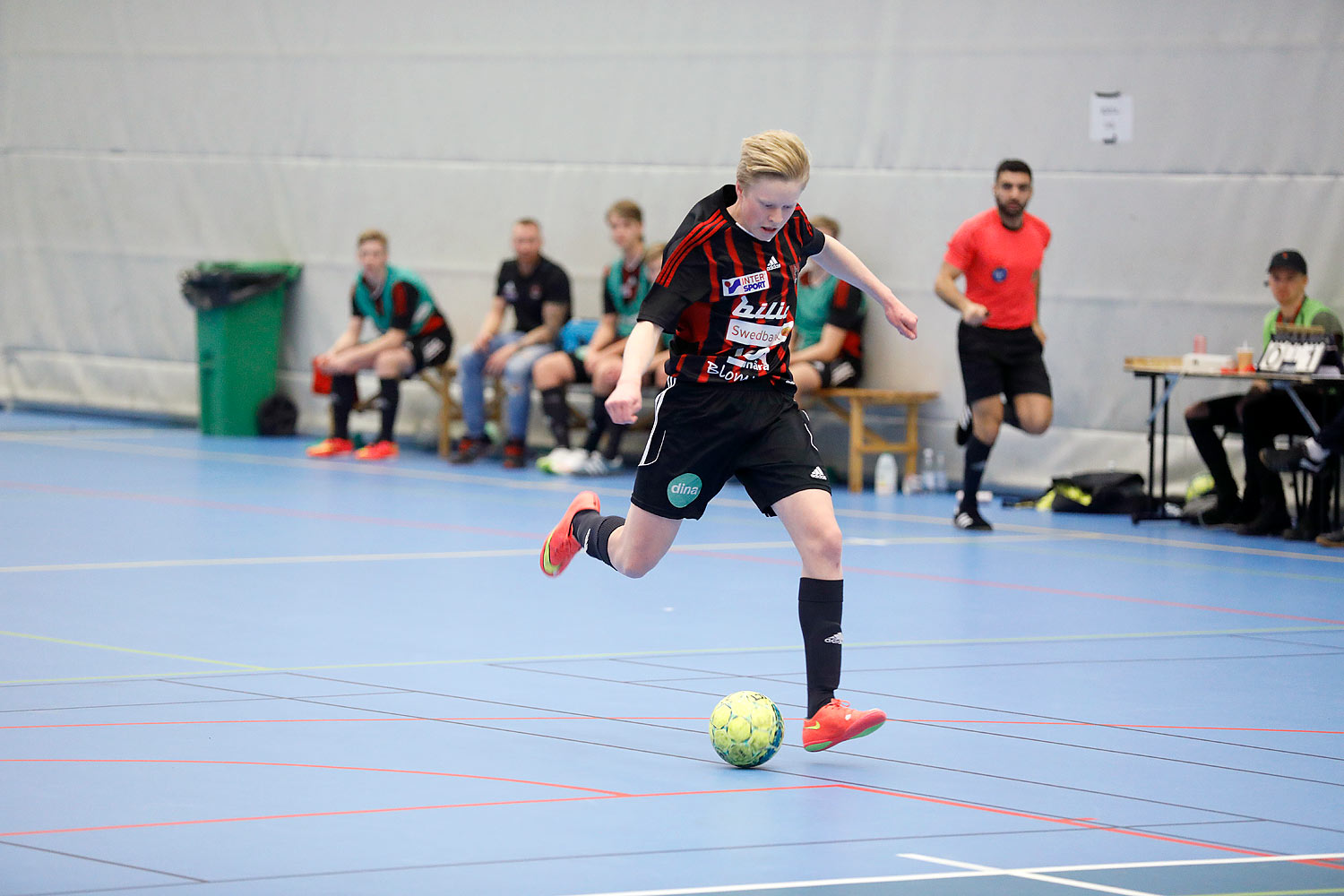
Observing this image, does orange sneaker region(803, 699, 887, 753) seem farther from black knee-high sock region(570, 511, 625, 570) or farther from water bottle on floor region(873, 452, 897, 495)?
water bottle on floor region(873, 452, 897, 495)

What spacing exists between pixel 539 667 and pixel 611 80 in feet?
32.6

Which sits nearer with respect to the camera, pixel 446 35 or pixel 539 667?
pixel 539 667

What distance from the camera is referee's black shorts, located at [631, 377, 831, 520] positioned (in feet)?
19.2

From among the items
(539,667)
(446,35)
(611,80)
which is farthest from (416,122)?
(539,667)

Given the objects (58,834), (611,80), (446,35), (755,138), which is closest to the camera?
(58,834)

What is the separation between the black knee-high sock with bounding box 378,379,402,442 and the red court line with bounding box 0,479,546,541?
3.43m

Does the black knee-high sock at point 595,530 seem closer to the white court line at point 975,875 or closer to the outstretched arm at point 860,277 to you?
the outstretched arm at point 860,277

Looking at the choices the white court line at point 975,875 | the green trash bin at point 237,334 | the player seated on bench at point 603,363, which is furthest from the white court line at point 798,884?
the green trash bin at point 237,334

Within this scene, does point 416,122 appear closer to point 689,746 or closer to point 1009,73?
point 1009,73

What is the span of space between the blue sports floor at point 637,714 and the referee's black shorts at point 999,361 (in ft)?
3.13

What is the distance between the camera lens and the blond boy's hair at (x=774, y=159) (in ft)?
18.3

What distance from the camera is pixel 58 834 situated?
4.75 meters

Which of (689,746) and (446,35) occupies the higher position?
(446,35)

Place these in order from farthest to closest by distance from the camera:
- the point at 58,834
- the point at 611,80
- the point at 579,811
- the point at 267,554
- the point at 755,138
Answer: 1. the point at 611,80
2. the point at 267,554
3. the point at 755,138
4. the point at 579,811
5. the point at 58,834
